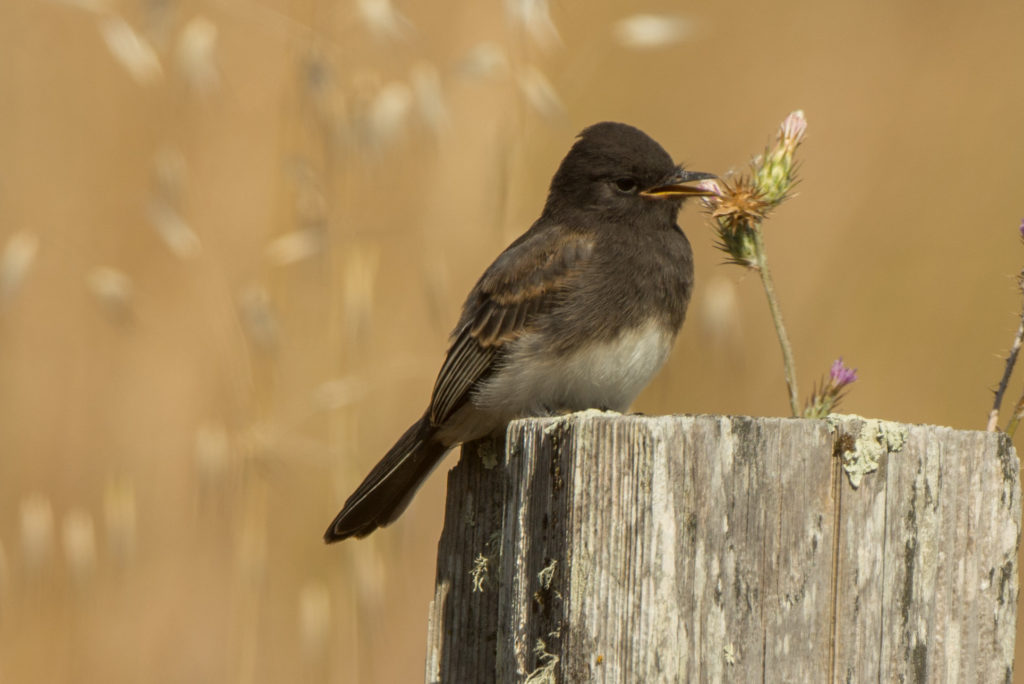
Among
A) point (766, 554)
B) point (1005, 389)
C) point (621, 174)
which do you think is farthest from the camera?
point (621, 174)

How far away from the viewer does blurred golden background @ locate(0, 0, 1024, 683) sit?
4.09 metres

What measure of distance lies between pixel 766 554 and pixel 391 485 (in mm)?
2149

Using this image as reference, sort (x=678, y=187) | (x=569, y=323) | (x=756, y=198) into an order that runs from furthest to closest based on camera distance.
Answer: (x=678, y=187) → (x=569, y=323) → (x=756, y=198)

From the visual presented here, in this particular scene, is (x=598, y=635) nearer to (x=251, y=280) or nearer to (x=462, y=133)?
(x=251, y=280)

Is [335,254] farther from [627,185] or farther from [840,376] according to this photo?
[840,376]

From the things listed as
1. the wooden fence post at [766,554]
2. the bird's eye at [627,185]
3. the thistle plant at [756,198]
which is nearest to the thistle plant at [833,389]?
the thistle plant at [756,198]

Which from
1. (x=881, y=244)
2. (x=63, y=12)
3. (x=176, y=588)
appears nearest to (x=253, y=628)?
(x=176, y=588)

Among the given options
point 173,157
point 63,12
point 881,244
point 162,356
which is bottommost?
point 162,356

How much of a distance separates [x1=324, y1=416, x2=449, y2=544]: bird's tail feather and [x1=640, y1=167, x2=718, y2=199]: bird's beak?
106 cm

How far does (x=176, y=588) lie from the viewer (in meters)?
4.83

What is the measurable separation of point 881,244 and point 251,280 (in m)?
3.01

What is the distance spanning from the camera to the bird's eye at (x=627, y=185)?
4.28 m

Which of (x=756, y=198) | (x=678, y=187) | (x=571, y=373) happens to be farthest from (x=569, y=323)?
(x=756, y=198)

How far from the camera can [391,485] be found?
3.99 meters
